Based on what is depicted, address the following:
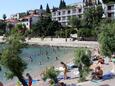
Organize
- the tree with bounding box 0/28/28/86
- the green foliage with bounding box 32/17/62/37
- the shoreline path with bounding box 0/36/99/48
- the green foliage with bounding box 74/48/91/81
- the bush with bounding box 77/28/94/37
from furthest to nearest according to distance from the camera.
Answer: the green foliage with bounding box 32/17/62/37, the bush with bounding box 77/28/94/37, the shoreline path with bounding box 0/36/99/48, the green foliage with bounding box 74/48/91/81, the tree with bounding box 0/28/28/86

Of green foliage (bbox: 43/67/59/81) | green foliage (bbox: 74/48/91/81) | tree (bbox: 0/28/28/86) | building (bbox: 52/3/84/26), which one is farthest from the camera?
building (bbox: 52/3/84/26)

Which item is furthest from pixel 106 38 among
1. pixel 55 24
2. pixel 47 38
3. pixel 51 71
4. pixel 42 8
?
pixel 42 8

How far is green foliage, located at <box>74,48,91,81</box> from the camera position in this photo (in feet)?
65.0

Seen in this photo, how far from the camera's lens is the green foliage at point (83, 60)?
19.8 metres

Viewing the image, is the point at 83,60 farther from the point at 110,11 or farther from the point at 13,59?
the point at 110,11

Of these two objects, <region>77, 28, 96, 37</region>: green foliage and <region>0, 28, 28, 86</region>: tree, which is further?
<region>77, 28, 96, 37</region>: green foliage

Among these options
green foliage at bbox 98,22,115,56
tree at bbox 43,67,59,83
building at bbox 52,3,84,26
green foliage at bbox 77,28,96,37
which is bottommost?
green foliage at bbox 77,28,96,37

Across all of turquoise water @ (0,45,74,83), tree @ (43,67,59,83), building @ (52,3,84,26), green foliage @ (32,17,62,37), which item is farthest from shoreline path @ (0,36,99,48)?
tree @ (43,67,59,83)

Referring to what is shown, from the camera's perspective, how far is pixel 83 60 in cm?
1995

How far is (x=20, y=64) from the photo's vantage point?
792 inches

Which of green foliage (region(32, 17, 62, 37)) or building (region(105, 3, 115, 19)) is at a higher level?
building (region(105, 3, 115, 19))

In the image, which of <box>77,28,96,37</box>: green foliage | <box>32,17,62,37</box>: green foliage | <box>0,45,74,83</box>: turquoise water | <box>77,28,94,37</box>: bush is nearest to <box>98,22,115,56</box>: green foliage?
<box>0,45,74,83</box>: turquoise water

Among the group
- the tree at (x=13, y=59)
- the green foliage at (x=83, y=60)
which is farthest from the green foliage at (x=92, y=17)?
the tree at (x=13, y=59)

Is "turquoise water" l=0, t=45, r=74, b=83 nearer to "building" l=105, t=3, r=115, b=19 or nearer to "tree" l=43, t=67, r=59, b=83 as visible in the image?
"tree" l=43, t=67, r=59, b=83
